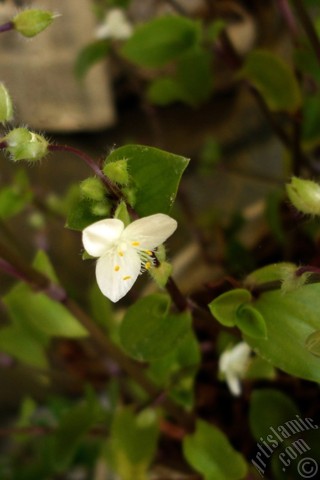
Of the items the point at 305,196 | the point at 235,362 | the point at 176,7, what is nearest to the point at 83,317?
the point at 235,362

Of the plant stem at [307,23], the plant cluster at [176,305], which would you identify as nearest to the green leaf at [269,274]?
the plant cluster at [176,305]

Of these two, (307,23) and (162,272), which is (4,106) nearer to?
(162,272)

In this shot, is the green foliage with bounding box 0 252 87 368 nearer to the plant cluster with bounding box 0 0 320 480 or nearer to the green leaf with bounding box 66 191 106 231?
the plant cluster with bounding box 0 0 320 480

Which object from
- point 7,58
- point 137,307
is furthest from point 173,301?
point 7,58

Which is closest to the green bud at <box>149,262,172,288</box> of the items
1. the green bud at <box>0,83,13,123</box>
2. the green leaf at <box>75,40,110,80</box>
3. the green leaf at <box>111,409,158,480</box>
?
the green bud at <box>0,83,13,123</box>

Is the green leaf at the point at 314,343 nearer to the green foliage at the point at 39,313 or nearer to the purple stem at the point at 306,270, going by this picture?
the purple stem at the point at 306,270

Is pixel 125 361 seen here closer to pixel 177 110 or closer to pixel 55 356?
pixel 55 356
